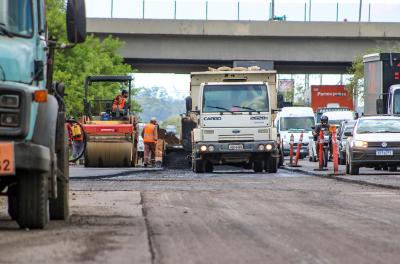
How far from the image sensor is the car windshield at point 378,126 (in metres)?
33.0

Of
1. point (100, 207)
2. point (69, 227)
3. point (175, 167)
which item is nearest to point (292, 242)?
point (69, 227)

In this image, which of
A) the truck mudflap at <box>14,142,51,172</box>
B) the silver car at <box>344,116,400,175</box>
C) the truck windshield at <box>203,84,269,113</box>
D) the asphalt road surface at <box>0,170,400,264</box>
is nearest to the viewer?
the asphalt road surface at <box>0,170,400,264</box>

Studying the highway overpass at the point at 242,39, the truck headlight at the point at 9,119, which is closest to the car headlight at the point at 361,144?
the truck headlight at the point at 9,119

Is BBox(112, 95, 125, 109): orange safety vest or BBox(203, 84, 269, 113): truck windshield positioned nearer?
BBox(203, 84, 269, 113): truck windshield

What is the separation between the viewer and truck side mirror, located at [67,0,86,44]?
12609mm

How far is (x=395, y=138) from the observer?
106ft

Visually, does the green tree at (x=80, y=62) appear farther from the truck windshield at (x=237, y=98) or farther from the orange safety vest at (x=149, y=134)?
the truck windshield at (x=237, y=98)

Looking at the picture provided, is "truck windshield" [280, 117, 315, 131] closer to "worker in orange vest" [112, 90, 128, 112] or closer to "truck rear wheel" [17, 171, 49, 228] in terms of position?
"worker in orange vest" [112, 90, 128, 112]

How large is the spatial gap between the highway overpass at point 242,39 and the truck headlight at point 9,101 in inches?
2161

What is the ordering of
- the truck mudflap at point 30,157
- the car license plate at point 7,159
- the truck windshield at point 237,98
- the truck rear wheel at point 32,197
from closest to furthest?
the car license plate at point 7,159, the truck mudflap at point 30,157, the truck rear wheel at point 32,197, the truck windshield at point 237,98

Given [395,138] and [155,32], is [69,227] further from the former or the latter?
[155,32]

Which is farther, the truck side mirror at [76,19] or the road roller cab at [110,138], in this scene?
the road roller cab at [110,138]

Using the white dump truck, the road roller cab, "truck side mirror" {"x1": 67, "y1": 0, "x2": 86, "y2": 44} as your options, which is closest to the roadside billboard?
the road roller cab

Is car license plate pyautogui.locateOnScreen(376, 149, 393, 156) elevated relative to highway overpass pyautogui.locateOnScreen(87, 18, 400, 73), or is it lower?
lower
